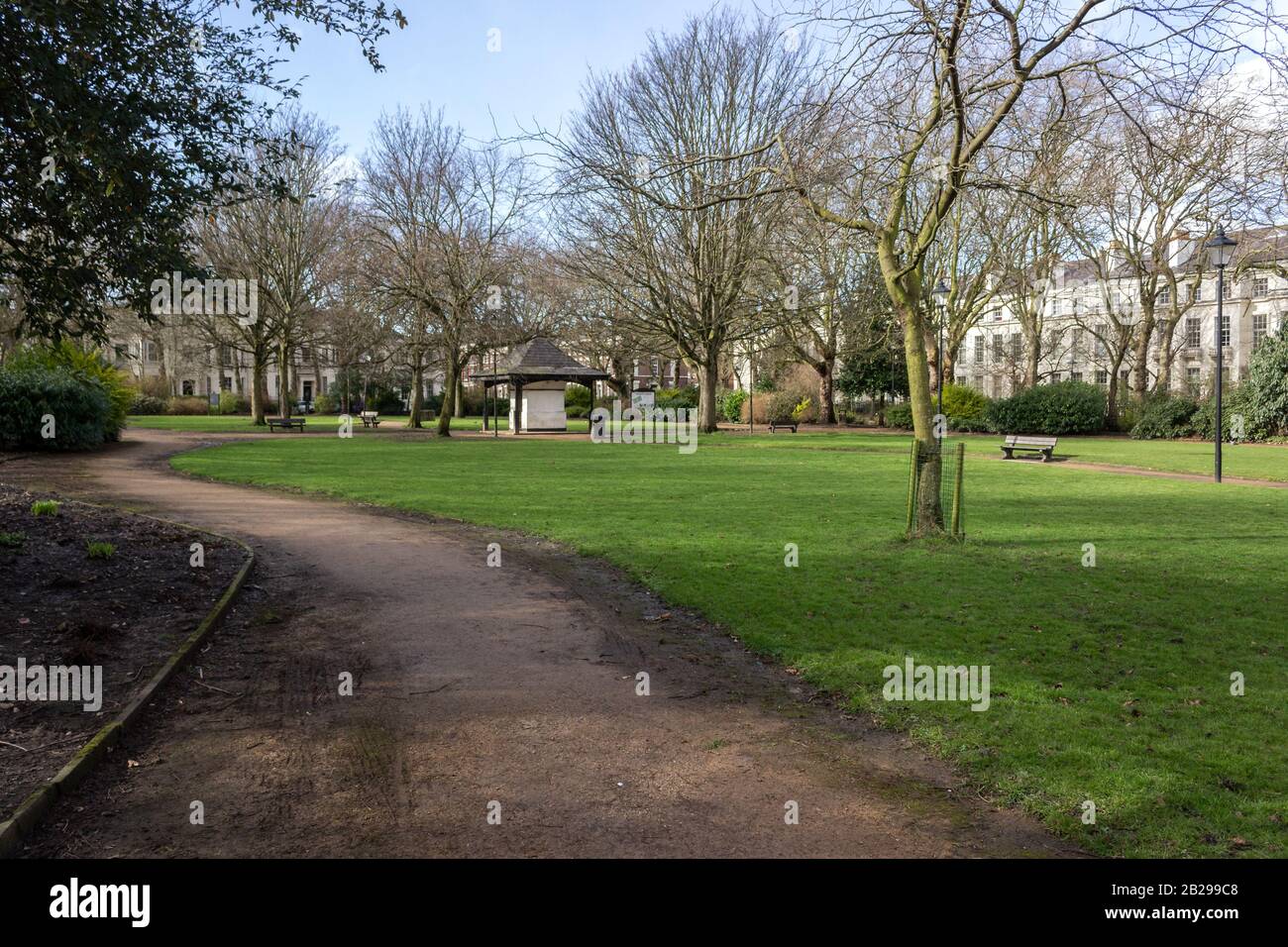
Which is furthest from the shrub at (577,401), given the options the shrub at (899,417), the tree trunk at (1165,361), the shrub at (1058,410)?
the tree trunk at (1165,361)

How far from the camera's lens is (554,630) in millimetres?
7727

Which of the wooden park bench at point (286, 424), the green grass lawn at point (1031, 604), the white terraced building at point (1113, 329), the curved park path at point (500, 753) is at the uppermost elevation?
the white terraced building at point (1113, 329)

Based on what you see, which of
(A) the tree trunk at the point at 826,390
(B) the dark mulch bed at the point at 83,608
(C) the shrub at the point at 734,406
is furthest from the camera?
(C) the shrub at the point at 734,406

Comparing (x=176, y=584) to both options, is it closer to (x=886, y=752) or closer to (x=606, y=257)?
(x=886, y=752)

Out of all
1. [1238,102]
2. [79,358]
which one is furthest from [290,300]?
[1238,102]

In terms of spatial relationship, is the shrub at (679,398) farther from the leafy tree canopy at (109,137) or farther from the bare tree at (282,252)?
the leafy tree canopy at (109,137)

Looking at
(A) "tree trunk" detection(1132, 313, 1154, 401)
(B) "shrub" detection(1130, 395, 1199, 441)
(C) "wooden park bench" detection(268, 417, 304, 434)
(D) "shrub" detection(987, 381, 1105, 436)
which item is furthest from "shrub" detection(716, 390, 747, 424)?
(C) "wooden park bench" detection(268, 417, 304, 434)

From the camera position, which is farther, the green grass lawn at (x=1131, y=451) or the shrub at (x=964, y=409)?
the shrub at (x=964, y=409)

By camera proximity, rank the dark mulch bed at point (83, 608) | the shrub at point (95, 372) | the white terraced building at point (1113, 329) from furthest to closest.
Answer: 1. the white terraced building at point (1113, 329)
2. the shrub at point (95, 372)
3. the dark mulch bed at point (83, 608)

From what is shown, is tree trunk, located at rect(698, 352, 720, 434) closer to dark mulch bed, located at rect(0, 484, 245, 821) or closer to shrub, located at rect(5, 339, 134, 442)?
shrub, located at rect(5, 339, 134, 442)

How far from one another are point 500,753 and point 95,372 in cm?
2731

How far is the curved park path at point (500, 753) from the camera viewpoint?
4043mm

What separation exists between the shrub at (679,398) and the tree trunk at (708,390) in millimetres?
16202

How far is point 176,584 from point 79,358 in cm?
2203
